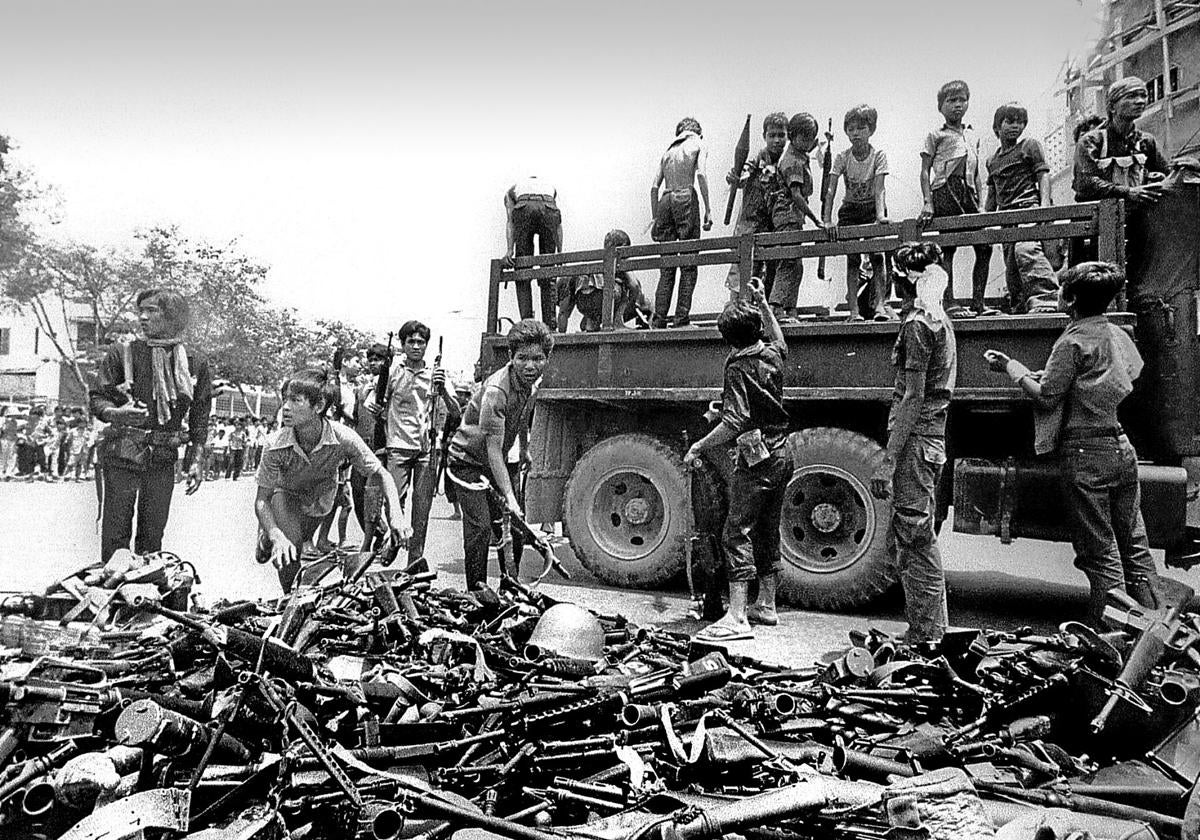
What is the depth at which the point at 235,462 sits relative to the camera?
18844 mm

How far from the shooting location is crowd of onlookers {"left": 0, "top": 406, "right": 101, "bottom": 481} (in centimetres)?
1691

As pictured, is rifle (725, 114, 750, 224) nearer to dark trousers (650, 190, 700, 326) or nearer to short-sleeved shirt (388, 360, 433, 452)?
dark trousers (650, 190, 700, 326)

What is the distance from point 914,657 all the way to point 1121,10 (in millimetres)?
7688

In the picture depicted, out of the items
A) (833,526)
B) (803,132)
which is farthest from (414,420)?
(803,132)

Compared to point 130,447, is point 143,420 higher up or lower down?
higher up

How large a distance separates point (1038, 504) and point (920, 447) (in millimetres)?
1207

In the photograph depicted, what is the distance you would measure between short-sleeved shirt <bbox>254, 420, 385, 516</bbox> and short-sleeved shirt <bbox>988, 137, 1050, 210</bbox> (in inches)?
199

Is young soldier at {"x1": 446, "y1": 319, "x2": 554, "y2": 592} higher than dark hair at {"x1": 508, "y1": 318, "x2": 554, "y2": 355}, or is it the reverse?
dark hair at {"x1": 508, "y1": 318, "x2": 554, "y2": 355}

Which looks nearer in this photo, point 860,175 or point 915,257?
point 915,257

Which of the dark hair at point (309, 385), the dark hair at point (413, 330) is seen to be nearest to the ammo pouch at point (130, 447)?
the dark hair at point (309, 385)

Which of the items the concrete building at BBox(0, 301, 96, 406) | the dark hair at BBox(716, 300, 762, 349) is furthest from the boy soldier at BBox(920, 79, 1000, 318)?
the concrete building at BBox(0, 301, 96, 406)

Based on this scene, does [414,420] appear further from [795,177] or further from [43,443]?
[43,443]

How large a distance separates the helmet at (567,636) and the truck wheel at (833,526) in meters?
2.15

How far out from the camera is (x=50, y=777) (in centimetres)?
240
